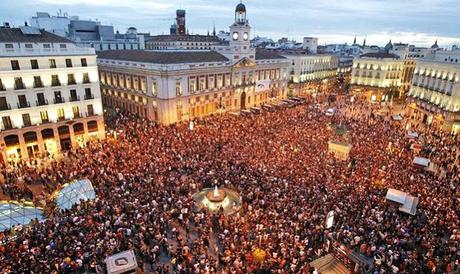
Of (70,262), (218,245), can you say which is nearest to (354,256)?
(218,245)

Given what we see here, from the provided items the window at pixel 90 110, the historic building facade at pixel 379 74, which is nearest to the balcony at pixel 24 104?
the window at pixel 90 110

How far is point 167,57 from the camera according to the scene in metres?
48.9

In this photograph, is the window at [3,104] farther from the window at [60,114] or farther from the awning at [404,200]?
the awning at [404,200]

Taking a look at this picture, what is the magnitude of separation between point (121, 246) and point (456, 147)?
4151 cm

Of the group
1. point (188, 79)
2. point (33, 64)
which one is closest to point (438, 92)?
point (188, 79)

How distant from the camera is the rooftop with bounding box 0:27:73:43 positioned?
103 ft

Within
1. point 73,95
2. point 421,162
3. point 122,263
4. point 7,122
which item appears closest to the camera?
point 122,263

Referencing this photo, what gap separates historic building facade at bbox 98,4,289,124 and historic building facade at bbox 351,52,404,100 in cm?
2657

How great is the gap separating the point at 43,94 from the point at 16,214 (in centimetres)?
1744

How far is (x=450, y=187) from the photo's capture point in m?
25.9

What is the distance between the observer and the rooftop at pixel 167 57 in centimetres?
4847

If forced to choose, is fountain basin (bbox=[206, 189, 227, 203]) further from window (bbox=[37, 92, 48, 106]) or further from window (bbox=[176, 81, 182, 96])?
window (bbox=[176, 81, 182, 96])

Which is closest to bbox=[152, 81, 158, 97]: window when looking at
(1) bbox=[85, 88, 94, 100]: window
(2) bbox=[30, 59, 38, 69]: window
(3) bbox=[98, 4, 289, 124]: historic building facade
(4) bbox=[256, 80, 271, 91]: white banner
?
(3) bbox=[98, 4, 289, 124]: historic building facade

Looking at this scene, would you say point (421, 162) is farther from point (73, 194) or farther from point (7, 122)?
point (7, 122)
